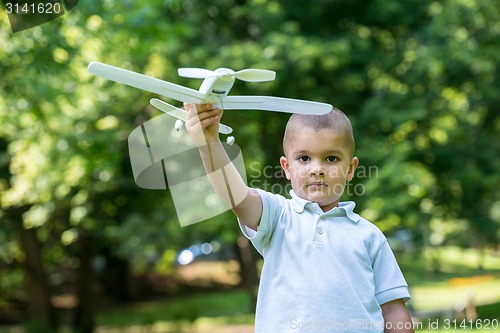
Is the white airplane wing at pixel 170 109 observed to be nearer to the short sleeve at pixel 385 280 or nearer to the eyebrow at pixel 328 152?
the eyebrow at pixel 328 152

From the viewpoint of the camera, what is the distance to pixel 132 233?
10867mm

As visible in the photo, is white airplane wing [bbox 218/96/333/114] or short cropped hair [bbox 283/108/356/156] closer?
white airplane wing [bbox 218/96/333/114]

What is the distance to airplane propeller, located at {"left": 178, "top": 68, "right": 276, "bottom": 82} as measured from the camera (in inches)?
71.6

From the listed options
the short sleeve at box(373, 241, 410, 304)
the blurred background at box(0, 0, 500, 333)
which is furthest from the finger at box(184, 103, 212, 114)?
the blurred background at box(0, 0, 500, 333)

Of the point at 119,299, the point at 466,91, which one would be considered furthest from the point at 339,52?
the point at 119,299

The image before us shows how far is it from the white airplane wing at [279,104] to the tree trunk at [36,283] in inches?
498

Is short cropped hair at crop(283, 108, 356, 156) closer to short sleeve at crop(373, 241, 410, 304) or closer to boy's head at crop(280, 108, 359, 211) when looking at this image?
boy's head at crop(280, 108, 359, 211)

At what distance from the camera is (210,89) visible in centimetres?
183

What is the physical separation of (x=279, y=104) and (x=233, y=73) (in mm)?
180

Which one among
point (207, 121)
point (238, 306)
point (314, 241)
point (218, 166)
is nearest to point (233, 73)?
point (207, 121)

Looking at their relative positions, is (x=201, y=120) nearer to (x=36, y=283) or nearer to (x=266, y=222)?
(x=266, y=222)

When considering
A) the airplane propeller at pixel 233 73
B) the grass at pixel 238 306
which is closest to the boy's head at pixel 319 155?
the airplane propeller at pixel 233 73

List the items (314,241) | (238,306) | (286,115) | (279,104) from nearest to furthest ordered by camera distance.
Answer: (279,104), (314,241), (286,115), (238,306)

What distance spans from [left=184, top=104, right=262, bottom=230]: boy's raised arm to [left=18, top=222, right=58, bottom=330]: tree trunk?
1250cm
